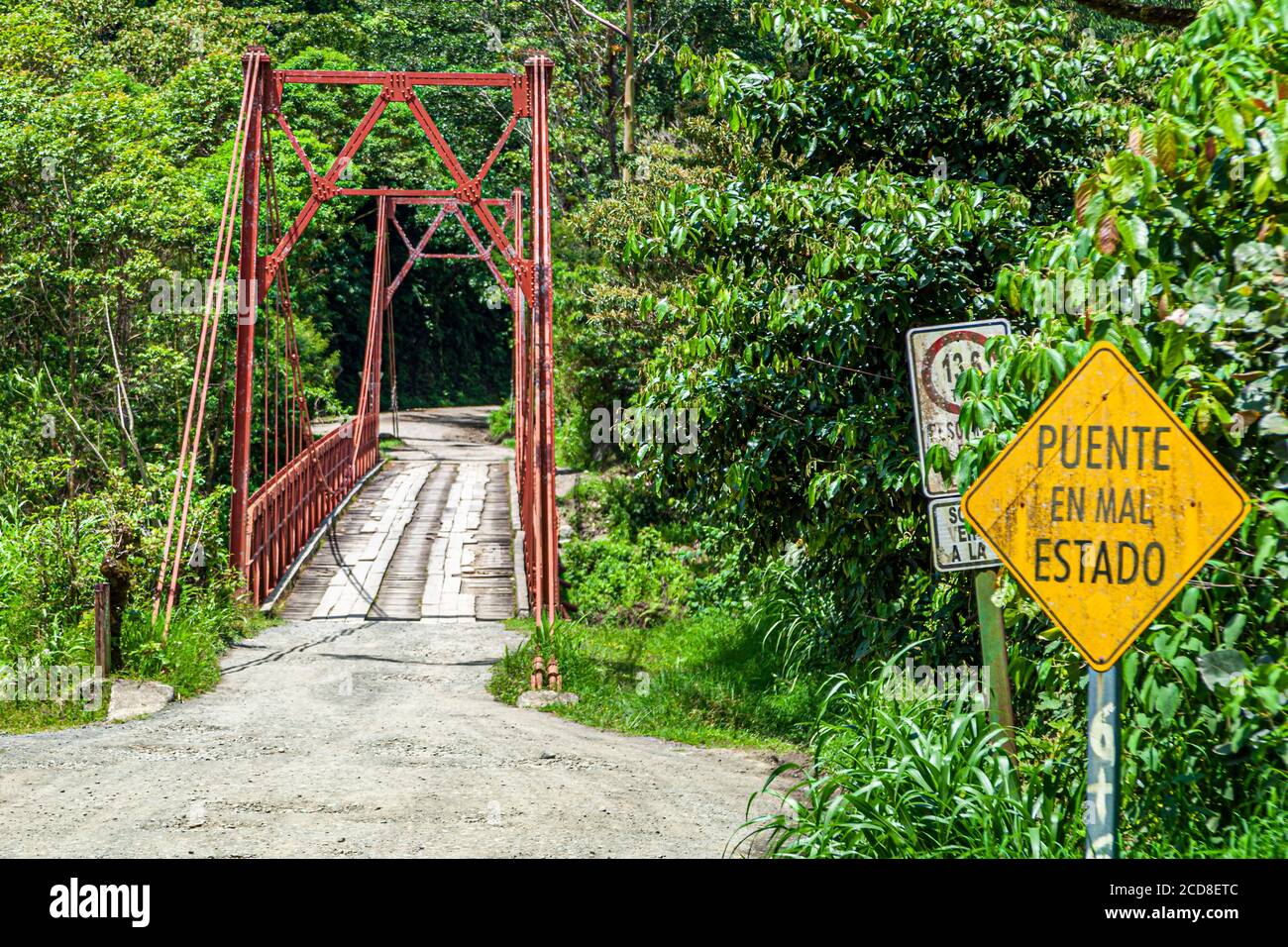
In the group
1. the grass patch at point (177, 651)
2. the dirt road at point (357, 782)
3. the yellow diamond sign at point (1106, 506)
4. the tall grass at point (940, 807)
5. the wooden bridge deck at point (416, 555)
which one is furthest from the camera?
the wooden bridge deck at point (416, 555)

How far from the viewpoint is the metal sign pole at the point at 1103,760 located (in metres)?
3.38

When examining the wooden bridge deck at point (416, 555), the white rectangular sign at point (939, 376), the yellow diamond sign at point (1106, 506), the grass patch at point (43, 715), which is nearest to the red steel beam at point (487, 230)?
the wooden bridge deck at point (416, 555)

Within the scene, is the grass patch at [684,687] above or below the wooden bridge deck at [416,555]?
below

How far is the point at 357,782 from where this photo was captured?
6.77 meters

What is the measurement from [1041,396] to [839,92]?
4159 mm

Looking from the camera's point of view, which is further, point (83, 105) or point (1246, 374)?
point (83, 105)

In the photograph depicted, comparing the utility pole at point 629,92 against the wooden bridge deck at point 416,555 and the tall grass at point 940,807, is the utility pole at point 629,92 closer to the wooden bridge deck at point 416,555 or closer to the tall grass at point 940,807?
the wooden bridge deck at point 416,555

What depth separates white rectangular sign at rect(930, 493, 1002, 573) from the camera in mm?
4570

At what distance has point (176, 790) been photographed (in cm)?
650

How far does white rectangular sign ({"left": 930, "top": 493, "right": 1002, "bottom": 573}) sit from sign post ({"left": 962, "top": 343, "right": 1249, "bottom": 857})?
1020 mm

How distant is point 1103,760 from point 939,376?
190 cm

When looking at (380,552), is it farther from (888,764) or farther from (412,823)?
(888,764)

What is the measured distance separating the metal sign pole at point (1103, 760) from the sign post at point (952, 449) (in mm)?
1141
